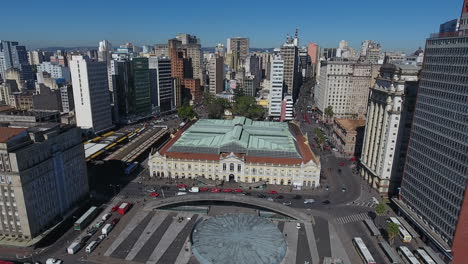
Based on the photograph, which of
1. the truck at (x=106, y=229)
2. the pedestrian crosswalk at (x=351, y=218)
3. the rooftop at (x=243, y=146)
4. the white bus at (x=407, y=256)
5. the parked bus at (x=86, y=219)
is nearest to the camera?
the white bus at (x=407, y=256)

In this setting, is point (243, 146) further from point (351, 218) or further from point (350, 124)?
point (350, 124)

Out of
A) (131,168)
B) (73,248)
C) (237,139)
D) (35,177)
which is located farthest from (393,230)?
(131,168)

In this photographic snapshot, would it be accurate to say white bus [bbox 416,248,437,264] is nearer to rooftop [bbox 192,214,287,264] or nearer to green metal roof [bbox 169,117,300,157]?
rooftop [bbox 192,214,287,264]

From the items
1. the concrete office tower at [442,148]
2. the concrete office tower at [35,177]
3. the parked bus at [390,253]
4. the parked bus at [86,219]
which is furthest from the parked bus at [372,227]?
the concrete office tower at [35,177]

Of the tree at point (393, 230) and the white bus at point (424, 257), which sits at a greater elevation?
the tree at point (393, 230)

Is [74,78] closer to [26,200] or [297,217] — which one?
[26,200]

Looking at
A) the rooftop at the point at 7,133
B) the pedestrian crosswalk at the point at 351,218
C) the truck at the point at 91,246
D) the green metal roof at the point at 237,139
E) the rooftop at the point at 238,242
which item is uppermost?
the rooftop at the point at 7,133

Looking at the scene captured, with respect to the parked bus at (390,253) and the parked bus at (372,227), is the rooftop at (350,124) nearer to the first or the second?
the parked bus at (372,227)

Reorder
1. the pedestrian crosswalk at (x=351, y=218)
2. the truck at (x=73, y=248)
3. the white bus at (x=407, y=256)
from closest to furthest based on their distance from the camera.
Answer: the white bus at (x=407, y=256), the truck at (x=73, y=248), the pedestrian crosswalk at (x=351, y=218)
